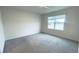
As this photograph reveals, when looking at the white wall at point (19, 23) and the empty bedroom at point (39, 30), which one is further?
the white wall at point (19, 23)

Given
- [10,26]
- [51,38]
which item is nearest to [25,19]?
[10,26]

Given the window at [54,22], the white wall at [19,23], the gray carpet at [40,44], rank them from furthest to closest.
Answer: the white wall at [19,23], the gray carpet at [40,44], the window at [54,22]

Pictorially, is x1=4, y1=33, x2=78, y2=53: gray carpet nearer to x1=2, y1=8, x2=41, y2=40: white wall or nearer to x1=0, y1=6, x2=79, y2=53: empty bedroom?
x1=0, y1=6, x2=79, y2=53: empty bedroom

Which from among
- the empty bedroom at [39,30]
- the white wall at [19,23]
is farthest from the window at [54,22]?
the white wall at [19,23]

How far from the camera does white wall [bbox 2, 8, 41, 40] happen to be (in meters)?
2.44

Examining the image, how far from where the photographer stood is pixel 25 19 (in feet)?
10.1

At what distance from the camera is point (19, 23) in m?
2.99

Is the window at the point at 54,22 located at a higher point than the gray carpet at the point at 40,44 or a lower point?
higher

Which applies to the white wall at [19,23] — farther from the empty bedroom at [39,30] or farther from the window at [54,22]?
the window at [54,22]

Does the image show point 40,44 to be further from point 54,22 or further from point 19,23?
point 19,23

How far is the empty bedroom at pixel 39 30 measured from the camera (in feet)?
6.58

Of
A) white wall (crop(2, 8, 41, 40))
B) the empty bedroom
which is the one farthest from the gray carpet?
white wall (crop(2, 8, 41, 40))
